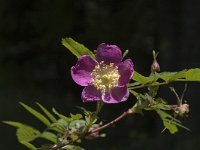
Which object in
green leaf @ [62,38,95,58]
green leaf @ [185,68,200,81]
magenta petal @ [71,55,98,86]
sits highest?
green leaf @ [62,38,95,58]

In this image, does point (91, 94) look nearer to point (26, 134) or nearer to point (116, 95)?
point (116, 95)

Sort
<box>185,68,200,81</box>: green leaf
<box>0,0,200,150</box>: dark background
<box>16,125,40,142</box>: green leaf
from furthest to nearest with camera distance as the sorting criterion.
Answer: <box>0,0,200,150</box>: dark background, <box>16,125,40,142</box>: green leaf, <box>185,68,200,81</box>: green leaf

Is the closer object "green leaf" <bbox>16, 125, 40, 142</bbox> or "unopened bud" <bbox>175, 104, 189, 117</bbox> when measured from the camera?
"unopened bud" <bbox>175, 104, 189, 117</bbox>

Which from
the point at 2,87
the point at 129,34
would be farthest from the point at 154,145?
the point at 2,87

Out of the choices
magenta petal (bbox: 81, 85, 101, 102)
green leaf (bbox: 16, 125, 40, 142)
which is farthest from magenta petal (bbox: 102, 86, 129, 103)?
green leaf (bbox: 16, 125, 40, 142)

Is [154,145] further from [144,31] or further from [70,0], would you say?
[70,0]

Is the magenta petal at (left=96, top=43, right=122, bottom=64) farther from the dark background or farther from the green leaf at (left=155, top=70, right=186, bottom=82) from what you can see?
the dark background

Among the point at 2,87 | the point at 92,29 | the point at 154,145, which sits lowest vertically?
the point at 154,145
